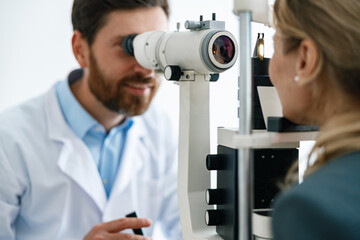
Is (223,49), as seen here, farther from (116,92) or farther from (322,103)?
(116,92)

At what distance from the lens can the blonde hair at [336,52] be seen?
638 mm

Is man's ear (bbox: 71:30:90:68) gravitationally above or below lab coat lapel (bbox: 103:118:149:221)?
above

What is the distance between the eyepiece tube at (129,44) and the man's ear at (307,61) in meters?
0.70

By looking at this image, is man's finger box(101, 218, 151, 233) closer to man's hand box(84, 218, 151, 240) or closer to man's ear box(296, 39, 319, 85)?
man's hand box(84, 218, 151, 240)

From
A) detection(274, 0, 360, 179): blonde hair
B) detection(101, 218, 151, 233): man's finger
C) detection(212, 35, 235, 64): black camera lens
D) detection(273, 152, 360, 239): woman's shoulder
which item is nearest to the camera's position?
detection(273, 152, 360, 239): woman's shoulder

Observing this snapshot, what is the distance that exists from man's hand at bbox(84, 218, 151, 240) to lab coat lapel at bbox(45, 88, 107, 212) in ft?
0.70

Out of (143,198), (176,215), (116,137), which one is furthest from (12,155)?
(176,215)

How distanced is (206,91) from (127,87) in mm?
546

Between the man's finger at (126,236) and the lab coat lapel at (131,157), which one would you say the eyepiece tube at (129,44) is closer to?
the lab coat lapel at (131,157)

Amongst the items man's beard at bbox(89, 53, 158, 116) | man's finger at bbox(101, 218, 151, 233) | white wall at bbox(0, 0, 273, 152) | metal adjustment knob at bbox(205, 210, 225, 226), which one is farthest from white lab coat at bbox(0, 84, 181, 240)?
metal adjustment knob at bbox(205, 210, 225, 226)

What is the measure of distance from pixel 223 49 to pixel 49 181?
0.74 metres

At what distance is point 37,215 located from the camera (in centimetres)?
134

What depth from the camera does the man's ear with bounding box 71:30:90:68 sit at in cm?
151

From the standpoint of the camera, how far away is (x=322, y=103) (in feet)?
2.32
